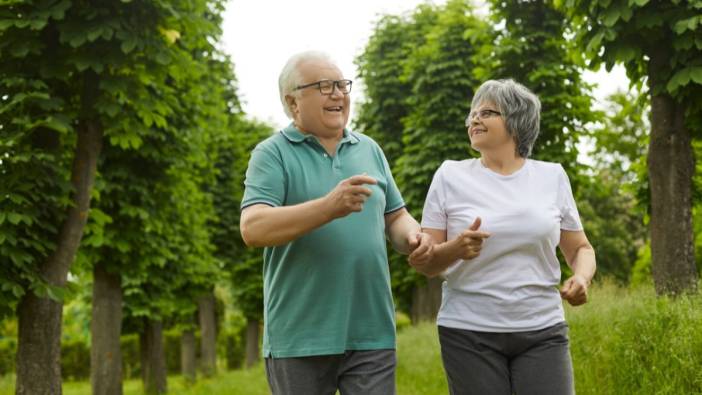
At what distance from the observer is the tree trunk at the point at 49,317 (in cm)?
823

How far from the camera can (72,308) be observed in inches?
1545

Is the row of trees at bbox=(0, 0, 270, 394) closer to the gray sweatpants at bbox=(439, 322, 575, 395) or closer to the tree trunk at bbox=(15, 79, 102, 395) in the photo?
the tree trunk at bbox=(15, 79, 102, 395)

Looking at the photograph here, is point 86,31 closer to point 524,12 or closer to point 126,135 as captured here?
point 126,135

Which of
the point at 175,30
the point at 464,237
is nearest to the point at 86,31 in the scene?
the point at 175,30

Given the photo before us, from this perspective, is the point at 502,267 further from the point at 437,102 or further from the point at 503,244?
the point at 437,102

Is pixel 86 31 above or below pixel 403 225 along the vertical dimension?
above

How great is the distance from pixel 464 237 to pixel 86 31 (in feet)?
17.1

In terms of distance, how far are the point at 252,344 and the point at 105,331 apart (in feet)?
53.6

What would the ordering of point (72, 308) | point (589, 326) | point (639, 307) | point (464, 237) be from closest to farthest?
point (464, 237), point (639, 307), point (589, 326), point (72, 308)

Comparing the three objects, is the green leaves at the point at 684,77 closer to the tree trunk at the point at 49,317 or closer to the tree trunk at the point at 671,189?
the tree trunk at the point at 671,189

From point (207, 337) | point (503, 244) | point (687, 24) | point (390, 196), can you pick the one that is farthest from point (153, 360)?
point (503, 244)

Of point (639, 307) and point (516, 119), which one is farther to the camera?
point (639, 307)

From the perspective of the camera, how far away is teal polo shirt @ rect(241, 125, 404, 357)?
3338 mm

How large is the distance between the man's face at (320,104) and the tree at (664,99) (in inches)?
197
